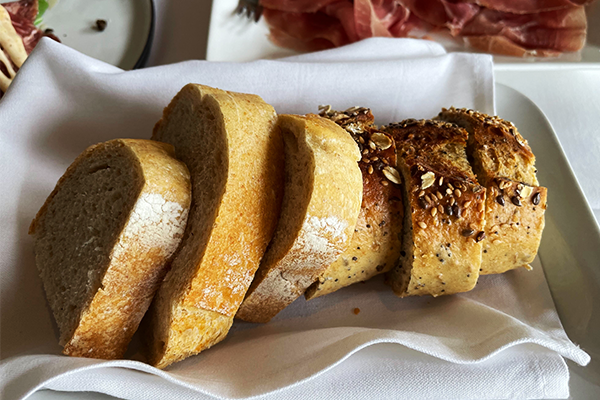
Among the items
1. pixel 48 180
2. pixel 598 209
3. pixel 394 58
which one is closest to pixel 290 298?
pixel 48 180

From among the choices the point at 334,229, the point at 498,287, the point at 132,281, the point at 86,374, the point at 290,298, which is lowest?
the point at 498,287

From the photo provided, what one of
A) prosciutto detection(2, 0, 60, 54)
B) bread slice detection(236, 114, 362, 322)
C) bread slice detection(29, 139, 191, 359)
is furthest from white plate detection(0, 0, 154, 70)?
bread slice detection(236, 114, 362, 322)

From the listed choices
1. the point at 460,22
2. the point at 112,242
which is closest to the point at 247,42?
the point at 460,22

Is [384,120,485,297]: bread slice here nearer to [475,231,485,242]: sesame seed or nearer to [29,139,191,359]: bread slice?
[475,231,485,242]: sesame seed

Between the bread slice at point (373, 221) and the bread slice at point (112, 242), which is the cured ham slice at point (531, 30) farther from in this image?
the bread slice at point (112, 242)

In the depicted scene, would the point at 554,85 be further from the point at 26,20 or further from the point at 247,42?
the point at 26,20

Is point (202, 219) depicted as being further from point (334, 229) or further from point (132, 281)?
point (334, 229)
